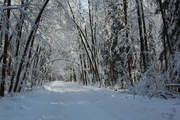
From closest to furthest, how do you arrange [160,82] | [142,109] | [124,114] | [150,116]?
[150,116] → [124,114] → [142,109] → [160,82]

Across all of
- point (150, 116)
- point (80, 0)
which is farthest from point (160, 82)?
point (80, 0)

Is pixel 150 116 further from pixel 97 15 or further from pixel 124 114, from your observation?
pixel 97 15

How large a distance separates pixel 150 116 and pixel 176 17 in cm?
855

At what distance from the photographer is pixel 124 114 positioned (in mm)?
4816

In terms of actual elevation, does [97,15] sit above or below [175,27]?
above

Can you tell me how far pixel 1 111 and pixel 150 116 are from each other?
490 centimetres

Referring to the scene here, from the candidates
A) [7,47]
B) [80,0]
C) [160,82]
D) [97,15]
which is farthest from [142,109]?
[80,0]

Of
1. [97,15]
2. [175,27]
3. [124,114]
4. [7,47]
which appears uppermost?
[97,15]

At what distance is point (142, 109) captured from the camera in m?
5.25

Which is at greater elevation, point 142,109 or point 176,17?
point 176,17

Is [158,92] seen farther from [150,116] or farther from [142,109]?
[150,116]

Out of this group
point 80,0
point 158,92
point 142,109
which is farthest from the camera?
point 80,0

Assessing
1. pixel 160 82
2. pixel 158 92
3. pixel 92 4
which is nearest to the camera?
pixel 158 92

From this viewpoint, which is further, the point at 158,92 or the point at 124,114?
the point at 158,92
